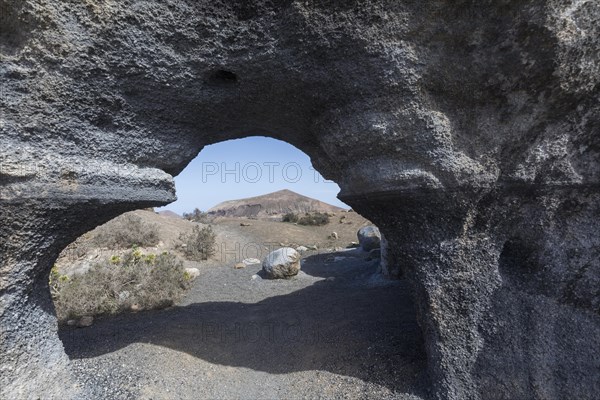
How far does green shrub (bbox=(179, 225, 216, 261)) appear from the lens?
10.4 metres

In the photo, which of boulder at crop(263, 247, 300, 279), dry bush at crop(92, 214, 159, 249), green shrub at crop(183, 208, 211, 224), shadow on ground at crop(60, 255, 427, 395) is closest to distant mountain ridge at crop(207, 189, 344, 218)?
green shrub at crop(183, 208, 211, 224)

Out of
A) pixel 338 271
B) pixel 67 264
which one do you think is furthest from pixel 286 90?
pixel 67 264

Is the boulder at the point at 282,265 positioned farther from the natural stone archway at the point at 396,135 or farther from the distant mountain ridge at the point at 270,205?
the distant mountain ridge at the point at 270,205

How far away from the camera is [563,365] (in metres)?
2.49

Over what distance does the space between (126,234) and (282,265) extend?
475cm

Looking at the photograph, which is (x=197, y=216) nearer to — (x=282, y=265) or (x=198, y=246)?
(x=198, y=246)

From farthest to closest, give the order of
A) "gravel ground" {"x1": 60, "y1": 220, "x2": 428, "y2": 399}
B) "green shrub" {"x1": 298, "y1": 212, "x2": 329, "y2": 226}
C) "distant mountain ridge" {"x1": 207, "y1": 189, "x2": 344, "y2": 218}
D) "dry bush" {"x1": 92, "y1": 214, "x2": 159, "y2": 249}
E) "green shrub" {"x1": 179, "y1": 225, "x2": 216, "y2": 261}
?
"distant mountain ridge" {"x1": 207, "y1": 189, "x2": 344, "y2": 218} → "green shrub" {"x1": 298, "y1": 212, "x2": 329, "y2": 226} → "green shrub" {"x1": 179, "y1": 225, "x2": 216, "y2": 261} → "dry bush" {"x1": 92, "y1": 214, "x2": 159, "y2": 249} → "gravel ground" {"x1": 60, "y1": 220, "x2": 428, "y2": 399}

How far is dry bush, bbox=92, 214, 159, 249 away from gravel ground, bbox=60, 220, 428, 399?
4609mm

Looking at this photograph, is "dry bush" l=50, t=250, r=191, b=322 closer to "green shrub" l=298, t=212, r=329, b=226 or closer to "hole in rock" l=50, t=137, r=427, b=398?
"hole in rock" l=50, t=137, r=427, b=398

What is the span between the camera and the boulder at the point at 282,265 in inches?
313

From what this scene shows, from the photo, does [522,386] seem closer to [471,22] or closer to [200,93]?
[471,22]

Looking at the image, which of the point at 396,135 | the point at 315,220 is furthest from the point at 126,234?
the point at 315,220

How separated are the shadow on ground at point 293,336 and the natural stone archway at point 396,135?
65 cm

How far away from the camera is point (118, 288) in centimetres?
567
